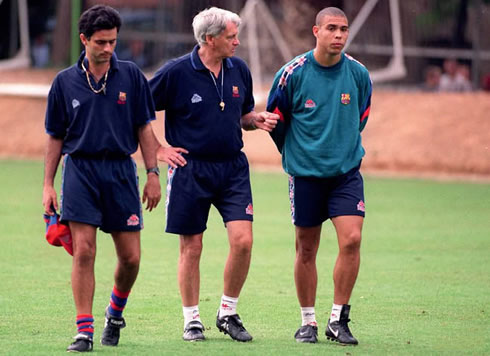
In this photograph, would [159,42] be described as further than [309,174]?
Yes

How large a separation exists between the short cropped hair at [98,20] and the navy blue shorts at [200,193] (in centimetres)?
129

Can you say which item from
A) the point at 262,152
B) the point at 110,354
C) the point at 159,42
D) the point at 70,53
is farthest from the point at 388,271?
the point at 70,53

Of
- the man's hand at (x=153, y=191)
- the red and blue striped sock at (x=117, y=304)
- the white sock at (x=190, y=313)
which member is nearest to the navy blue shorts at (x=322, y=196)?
the white sock at (x=190, y=313)

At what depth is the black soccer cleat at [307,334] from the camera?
26.3 ft

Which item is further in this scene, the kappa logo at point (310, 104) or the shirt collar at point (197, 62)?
the shirt collar at point (197, 62)

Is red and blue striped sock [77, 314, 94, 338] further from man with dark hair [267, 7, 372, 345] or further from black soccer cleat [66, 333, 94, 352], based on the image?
man with dark hair [267, 7, 372, 345]

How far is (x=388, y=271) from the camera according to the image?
11.5m

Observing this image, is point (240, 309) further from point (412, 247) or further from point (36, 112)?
point (36, 112)

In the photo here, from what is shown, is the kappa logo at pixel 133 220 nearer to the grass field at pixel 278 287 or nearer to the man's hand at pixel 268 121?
the grass field at pixel 278 287

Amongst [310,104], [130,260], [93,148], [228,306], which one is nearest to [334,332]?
[228,306]

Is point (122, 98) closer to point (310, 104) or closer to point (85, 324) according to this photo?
point (310, 104)

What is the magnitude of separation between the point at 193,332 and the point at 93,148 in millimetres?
1535

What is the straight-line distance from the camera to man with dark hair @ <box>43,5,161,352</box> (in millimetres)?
7453

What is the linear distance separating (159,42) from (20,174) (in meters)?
6.68
